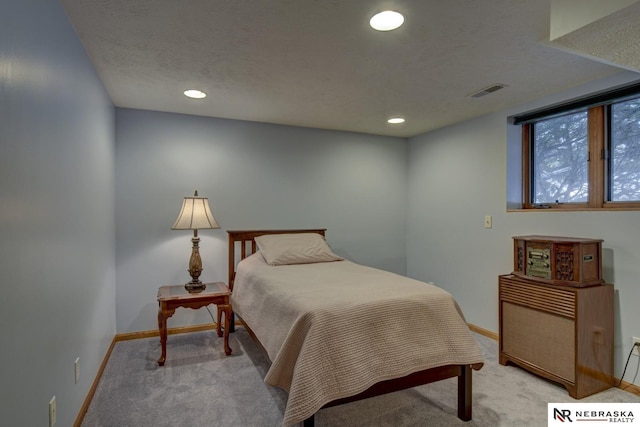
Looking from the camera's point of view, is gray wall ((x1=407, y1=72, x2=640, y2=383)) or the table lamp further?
the table lamp

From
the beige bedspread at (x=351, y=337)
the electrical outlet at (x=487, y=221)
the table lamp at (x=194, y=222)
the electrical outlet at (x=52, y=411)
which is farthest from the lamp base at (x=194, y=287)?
the electrical outlet at (x=487, y=221)

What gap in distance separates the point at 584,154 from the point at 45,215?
134 inches

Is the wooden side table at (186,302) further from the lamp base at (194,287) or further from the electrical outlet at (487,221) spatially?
the electrical outlet at (487,221)

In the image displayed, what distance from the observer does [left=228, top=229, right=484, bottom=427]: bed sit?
1643mm

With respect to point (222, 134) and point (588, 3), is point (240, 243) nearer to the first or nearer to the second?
point (222, 134)

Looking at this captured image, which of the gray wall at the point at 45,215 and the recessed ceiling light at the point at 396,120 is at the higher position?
the recessed ceiling light at the point at 396,120

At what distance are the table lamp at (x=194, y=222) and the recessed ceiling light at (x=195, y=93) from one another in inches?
34.2

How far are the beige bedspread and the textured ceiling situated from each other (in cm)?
144

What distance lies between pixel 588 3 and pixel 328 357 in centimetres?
188

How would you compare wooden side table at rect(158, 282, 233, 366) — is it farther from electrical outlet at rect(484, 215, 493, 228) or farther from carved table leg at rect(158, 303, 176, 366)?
electrical outlet at rect(484, 215, 493, 228)

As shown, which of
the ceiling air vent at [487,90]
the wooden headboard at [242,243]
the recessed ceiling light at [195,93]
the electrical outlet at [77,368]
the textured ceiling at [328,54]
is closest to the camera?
the textured ceiling at [328,54]

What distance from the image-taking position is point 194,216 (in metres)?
3.00

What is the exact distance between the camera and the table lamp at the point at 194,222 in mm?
2963

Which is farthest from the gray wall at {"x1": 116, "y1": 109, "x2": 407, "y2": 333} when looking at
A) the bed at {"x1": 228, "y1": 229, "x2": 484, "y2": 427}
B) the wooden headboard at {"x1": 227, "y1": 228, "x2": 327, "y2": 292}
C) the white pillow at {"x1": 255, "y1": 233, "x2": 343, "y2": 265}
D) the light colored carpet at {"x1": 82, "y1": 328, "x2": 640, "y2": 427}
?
the bed at {"x1": 228, "y1": 229, "x2": 484, "y2": 427}
